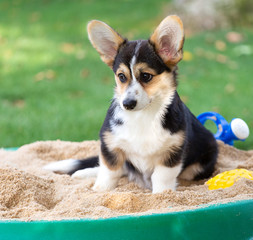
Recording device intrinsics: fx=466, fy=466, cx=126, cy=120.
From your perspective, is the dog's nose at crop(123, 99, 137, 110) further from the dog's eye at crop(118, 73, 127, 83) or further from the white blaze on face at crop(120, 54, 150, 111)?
the dog's eye at crop(118, 73, 127, 83)

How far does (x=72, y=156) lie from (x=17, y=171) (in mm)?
1186

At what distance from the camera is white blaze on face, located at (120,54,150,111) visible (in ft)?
9.76

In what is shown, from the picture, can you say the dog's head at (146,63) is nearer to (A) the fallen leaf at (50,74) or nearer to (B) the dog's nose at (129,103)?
(B) the dog's nose at (129,103)

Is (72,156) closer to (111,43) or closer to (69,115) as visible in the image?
(111,43)

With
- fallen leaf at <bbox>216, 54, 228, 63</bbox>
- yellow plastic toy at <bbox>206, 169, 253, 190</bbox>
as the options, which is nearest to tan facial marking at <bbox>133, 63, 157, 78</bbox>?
yellow plastic toy at <bbox>206, 169, 253, 190</bbox>

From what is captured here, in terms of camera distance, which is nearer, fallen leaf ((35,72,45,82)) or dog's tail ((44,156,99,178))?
dog's tail ((44,156,99,178))

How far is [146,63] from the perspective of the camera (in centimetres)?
309

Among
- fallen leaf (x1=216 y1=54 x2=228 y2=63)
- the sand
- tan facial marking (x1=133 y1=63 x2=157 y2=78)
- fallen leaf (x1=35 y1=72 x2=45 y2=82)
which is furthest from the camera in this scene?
fallen leaf (x1=216 y1=54 x2=228 y2=63)

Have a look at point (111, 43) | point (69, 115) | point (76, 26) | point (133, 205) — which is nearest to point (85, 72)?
point (69, 115)

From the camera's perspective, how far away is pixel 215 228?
8.78ft

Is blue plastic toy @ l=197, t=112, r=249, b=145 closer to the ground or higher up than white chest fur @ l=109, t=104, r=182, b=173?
closer to the ground

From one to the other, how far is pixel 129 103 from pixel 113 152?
1.79ft

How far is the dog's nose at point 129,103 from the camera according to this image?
116 inches

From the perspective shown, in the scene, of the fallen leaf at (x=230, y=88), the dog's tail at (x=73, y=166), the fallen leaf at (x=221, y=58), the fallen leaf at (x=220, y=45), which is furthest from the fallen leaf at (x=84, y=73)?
the dog's tail at (x=73, y=166)
